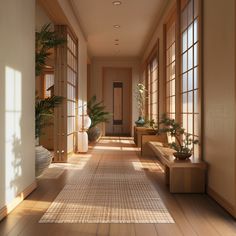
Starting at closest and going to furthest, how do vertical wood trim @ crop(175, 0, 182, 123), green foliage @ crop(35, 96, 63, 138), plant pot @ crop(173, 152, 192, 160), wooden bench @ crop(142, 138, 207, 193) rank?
wooden bench @ crop(142, 138, 207, 193) → plant pot @ crop(173, 152, 192, 160) → green foliage @ crop(35, 96, 63, 138) → vertical wood trim @ crop(175, 0, 182, 123)

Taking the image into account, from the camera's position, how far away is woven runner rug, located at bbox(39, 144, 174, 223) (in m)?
2.60

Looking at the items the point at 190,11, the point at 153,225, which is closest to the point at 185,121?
the point at 190,11

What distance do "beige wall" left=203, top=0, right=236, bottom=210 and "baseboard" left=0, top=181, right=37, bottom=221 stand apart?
1.94 metres

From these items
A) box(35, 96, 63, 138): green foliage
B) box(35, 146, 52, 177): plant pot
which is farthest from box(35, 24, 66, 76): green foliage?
box(35, 146, 52, 177): plant pot

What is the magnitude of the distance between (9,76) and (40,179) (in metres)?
1.80

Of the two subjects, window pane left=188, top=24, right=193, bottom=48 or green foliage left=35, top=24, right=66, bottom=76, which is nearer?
green foliage left=35, top=24, right=66, bottom=76

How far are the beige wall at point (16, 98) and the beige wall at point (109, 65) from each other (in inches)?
306

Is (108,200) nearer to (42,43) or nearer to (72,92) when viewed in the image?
(42,43)

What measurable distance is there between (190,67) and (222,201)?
2061mm

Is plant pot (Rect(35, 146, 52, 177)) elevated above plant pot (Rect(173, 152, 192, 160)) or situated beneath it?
situated beneath

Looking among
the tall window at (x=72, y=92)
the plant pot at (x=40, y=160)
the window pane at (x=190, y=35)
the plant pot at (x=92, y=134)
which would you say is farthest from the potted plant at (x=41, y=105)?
the plant pot at (x=92, y=134)

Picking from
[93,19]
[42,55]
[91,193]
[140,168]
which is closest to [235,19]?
[91,193]

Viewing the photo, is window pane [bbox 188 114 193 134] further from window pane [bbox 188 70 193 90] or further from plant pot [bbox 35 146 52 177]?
plant pot [bbox 35 146 52 177]

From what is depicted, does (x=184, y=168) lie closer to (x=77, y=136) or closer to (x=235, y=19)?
(x=235, y=19)
